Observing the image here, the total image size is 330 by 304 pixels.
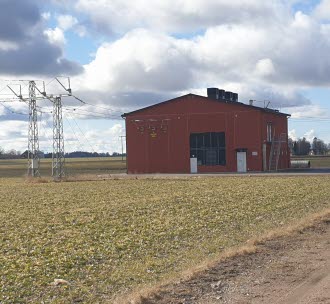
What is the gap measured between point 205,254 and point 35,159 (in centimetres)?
4598

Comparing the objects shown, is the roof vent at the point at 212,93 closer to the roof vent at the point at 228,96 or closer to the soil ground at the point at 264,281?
the roof vent at the point at 228,96

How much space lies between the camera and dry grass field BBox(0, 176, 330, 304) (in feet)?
31.6

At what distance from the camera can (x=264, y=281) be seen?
9469mm

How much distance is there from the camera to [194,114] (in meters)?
61.4

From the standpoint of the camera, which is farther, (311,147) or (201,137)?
(311,147)

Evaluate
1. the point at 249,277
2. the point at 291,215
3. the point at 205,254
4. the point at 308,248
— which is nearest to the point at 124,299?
the point at 249,277

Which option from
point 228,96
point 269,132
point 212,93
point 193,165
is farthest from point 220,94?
point 193,165

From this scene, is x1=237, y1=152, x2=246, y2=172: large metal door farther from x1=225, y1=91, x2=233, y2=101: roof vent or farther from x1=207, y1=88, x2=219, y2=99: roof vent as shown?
x1=225, y1=91, x2=233, y2=101: roof vent

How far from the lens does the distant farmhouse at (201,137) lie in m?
59.4

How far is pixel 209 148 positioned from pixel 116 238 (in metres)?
46.5

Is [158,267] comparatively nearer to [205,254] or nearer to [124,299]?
[205,254]

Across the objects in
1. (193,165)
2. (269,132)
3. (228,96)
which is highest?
(228,96)

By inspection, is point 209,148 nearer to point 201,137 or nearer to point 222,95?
point 201,137

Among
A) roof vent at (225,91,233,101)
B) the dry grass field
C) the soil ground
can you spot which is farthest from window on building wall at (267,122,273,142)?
the soil ground
